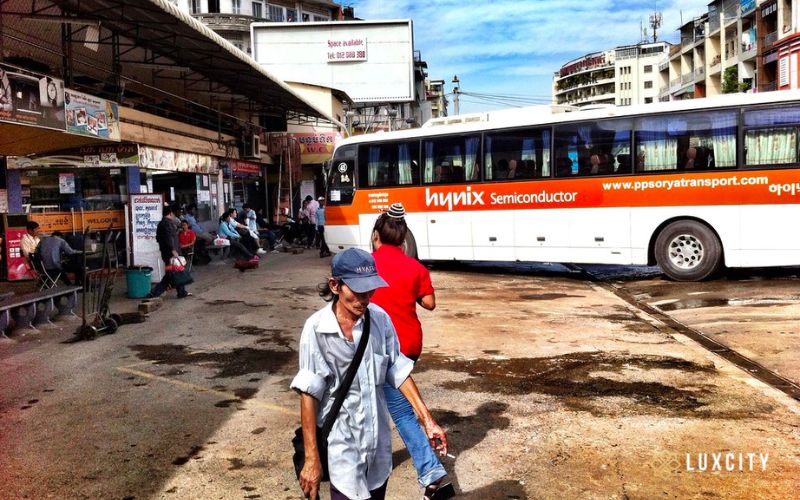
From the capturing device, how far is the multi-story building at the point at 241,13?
2077 inches

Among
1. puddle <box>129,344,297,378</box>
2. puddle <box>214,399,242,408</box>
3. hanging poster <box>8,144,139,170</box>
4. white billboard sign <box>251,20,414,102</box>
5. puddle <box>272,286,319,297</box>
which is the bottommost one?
puddle <box>214,399,242,408</box>

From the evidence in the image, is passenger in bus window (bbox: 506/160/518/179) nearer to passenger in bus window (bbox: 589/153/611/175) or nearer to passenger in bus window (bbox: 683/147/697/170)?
passenger in bus window (bbox: 589/153/611/175)

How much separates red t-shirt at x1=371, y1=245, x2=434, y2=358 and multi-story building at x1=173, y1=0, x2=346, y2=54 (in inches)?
2003

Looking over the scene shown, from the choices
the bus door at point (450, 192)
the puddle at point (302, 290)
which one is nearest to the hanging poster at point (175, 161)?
the puddle at point (302, 290)

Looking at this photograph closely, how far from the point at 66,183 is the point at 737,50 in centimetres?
5963

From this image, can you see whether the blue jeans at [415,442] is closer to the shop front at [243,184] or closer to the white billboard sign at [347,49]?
the shop front at [243,184]

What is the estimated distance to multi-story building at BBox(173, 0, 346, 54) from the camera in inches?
2077

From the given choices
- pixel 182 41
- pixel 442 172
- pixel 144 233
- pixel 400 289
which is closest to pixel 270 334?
pixel 400 289

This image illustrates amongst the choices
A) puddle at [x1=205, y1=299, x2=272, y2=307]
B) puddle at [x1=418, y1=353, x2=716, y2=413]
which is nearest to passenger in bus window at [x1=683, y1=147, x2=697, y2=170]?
puddle at [x1=418, y1=353, x2=716, y2=413]

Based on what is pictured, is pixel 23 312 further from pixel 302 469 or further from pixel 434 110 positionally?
pixel 434 110

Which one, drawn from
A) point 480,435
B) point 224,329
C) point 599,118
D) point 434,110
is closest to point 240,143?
point 599,118

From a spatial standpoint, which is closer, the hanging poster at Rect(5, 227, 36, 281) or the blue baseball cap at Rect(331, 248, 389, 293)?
the blue baseball cap at Rect(331, 248, 389, 293)

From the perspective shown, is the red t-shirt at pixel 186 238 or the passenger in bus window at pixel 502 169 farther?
the passenger in bus window at pixel 502 169

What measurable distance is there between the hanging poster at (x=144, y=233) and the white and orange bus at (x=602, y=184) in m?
5.29
